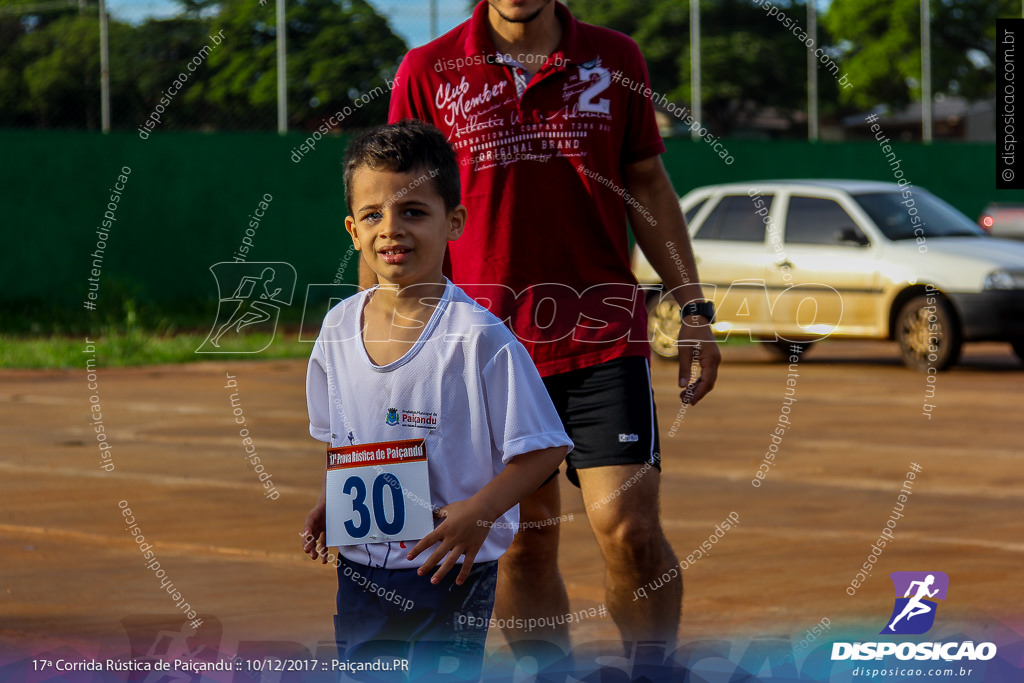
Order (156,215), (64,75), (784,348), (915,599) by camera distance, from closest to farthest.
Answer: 1. (915,599)
2. (784,348)
3. (64,75)
4. (156,215)

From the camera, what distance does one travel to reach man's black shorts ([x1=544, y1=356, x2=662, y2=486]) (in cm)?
401

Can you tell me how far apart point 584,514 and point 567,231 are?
289cm

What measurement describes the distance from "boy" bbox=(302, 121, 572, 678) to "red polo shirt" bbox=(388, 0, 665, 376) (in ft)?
2.85

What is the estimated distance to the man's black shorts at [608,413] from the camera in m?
4.01

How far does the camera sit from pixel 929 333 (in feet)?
42.1

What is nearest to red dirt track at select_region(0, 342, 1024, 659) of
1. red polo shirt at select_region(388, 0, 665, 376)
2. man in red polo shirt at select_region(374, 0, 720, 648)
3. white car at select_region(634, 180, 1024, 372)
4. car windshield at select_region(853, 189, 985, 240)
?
man in red polo shirt at select_region(374, 0, 720, 648)

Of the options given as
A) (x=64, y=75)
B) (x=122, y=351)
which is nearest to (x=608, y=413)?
(x=122, y=351)

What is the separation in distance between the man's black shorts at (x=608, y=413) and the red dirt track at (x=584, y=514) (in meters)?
0.87

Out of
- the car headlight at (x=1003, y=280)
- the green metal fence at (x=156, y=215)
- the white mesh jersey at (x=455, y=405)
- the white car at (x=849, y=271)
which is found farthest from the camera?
the green metal fence at (x=156, y=215)

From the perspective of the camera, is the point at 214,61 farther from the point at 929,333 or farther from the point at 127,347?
the point at 929,333

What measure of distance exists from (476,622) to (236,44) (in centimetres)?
1595

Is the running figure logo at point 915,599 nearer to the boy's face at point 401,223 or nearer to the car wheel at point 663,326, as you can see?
the boy's face at point 401,223

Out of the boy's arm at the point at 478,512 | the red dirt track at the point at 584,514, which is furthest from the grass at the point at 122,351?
the boy's arm at the point at 478,512

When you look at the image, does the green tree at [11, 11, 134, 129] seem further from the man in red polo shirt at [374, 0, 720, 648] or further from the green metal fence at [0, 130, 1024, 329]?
the man in red polo shirt at [374, 0, 720, 648]
